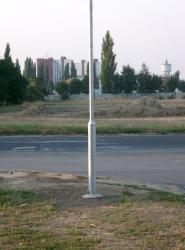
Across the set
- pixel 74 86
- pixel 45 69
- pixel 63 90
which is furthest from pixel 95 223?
pixel 45 69

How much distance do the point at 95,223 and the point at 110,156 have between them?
10253 mm

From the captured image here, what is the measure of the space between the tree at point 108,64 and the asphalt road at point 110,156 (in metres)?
75.3

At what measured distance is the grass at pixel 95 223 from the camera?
676cm

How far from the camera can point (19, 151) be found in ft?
66.8

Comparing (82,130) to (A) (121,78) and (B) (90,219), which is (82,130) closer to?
(B) (90,219)

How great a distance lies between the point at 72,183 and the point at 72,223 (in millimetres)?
3810

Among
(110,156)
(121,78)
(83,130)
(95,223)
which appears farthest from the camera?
(121,78)

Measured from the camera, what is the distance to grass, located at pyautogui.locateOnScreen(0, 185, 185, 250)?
6.76 m

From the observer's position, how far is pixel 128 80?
10919 cm

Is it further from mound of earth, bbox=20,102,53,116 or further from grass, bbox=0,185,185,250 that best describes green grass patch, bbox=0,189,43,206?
mound of earth, bbox=20,102,53,116

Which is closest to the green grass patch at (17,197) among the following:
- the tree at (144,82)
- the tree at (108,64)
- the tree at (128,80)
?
the tree at (108,64)

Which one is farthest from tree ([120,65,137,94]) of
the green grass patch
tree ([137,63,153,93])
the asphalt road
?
the green grass patch

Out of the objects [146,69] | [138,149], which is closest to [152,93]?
[146,69]

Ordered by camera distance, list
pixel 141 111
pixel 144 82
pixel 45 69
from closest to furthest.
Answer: pixel 141 111 → pixel 144 82 → pixel 45 69
